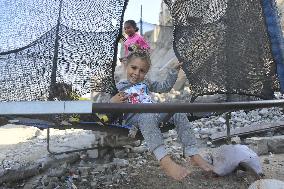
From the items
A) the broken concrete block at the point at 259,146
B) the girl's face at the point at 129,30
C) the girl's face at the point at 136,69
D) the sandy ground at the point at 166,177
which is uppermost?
the girl's face at the point at 129,30

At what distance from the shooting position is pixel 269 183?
257cm

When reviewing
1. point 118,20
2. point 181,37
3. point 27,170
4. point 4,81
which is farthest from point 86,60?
point 27,170

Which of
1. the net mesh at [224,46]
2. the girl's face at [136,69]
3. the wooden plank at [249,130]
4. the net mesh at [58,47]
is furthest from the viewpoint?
the wooden plank at [249,130]

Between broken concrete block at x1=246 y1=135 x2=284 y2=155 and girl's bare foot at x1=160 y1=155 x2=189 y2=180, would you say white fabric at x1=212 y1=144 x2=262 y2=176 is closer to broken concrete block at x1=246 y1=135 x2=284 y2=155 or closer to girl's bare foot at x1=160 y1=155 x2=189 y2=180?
girl's bare foot at x1=160 y1=155 x2=189 y2=180

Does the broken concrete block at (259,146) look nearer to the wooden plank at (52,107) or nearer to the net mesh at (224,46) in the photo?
the net mesh at (224,46)

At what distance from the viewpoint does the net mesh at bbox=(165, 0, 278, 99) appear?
3238 millimetres

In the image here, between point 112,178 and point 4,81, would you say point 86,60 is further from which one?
point 112,178

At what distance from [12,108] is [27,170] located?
2.67 meters

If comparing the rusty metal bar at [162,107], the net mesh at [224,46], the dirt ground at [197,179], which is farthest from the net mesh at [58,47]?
the rusty metal bar at [162,107]

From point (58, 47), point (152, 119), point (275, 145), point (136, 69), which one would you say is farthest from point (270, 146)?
point (58, 47)

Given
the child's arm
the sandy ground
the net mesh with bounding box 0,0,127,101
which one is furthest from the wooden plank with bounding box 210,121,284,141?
the net mesh with bounding box 0,0,127,101

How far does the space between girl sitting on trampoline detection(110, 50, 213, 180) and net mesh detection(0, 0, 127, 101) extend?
210 mm

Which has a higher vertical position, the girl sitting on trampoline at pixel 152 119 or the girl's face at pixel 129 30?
the girl's face at pixel 129 30

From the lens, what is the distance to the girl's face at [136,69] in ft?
10.1
